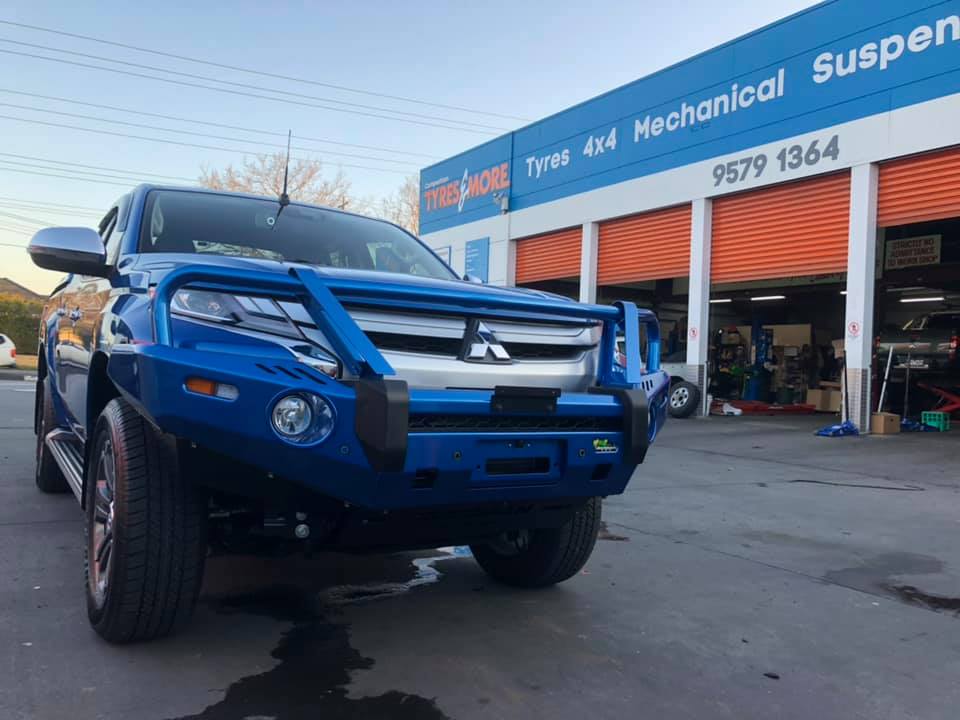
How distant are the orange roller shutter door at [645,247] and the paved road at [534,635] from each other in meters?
11.0

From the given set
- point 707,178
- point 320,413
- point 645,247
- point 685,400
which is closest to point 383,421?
point 320,413

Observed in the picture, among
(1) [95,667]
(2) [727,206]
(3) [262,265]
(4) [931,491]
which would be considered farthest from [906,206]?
(1) [95,667]

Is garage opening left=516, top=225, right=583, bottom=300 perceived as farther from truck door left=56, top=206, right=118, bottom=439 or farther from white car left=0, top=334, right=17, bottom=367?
white car left=0, top=334, right=17, bottom=367

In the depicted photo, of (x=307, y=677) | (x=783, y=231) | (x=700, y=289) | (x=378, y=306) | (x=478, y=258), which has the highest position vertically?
(x=478, y=258)

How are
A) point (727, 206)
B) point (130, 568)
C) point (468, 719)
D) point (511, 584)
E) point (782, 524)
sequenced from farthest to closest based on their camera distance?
1. point (727, 206)
2. point (782, 524)
3. point (511, 584)
4. point (130, 568)
5. point (468, 719)

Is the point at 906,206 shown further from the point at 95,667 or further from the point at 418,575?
the point at 95,667

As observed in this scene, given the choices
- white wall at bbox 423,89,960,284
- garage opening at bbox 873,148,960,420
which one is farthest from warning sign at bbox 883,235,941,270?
white wall at bbox 423,89,960,284

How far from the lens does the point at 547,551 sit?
3742 mm

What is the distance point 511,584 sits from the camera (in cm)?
396

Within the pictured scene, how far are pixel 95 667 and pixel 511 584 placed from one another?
1.94 m

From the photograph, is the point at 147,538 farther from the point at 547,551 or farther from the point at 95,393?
the point at 547,551

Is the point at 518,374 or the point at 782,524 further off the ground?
the point at 518,374

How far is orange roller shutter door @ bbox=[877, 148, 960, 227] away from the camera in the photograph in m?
11.2

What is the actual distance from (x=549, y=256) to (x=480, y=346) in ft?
57.2
